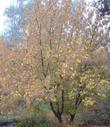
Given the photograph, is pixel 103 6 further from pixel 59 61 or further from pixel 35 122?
pixel 35 122

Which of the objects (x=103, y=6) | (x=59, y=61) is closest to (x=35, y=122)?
(x=59, y=61)

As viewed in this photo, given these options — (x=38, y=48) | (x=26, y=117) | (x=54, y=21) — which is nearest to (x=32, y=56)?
(x=38, y=48)

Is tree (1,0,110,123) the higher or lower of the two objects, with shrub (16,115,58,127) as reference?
higher

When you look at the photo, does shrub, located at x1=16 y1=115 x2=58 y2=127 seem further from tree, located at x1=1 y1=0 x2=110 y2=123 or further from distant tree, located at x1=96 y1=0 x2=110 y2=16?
distant tree, located at x1=96 y1=0 x2=110 y2=16

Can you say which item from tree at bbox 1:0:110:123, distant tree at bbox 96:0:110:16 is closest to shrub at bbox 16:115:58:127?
tree at bbox 1:0:110:123

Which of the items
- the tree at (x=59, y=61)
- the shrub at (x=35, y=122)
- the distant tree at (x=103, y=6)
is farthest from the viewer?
the shrub at (x=35, y=122)

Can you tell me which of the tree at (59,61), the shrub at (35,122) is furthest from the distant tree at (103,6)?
the shrub at (35,122)

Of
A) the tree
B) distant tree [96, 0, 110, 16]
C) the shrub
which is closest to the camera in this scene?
the tree

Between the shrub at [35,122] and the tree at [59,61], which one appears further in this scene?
the shrub at [35,122]

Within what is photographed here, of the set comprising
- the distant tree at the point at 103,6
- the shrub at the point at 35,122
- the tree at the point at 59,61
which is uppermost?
the distant tree at the point at 103,6

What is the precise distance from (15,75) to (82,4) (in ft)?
14.7

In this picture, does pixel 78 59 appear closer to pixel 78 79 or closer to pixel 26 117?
pixel 78 79

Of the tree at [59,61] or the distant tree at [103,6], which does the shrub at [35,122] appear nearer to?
the tree at [59,61]

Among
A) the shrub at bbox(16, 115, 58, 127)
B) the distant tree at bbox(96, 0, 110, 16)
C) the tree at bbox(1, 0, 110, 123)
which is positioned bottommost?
the shrub at bbox(16, 115, 58, 127)
